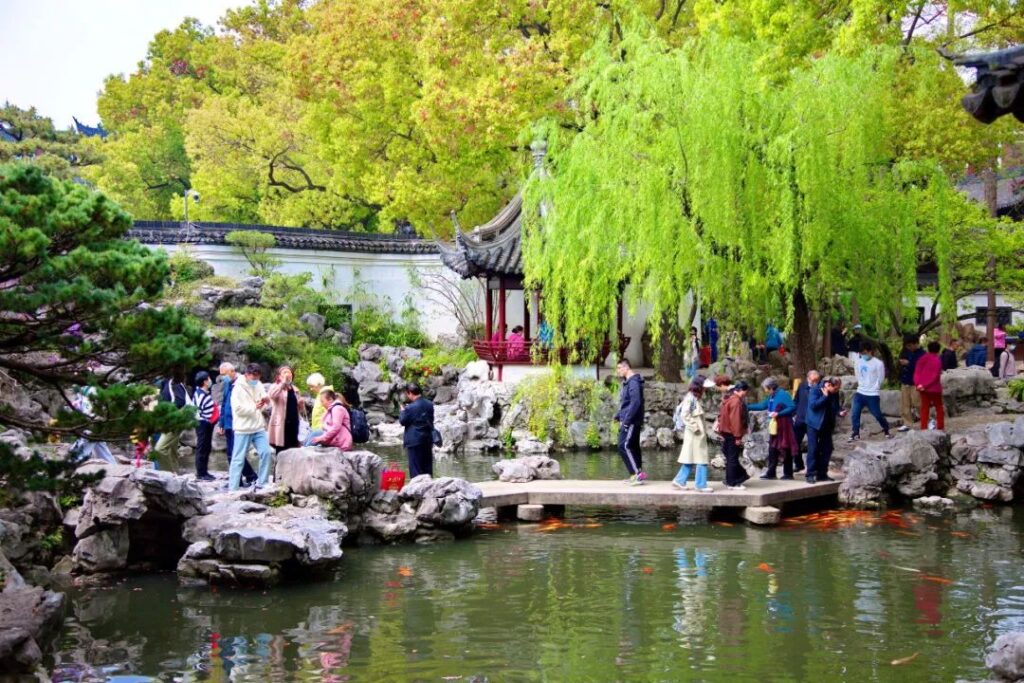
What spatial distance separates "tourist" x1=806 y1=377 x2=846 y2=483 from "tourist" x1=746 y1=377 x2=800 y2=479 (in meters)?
0.23

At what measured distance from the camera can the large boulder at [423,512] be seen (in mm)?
13273

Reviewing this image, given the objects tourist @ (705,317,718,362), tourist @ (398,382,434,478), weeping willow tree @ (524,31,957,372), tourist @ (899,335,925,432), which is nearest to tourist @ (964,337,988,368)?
tourist @ (705,317,718,362)

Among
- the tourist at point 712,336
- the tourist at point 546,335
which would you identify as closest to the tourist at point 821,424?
the tourist at point 546,335

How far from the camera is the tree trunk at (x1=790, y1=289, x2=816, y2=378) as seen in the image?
18734 millimetres

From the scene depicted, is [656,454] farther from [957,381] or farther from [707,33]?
[707,33]

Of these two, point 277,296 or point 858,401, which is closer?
point 858,401

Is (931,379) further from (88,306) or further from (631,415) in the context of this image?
(88,306)

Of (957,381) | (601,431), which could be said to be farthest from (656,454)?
(957,381)

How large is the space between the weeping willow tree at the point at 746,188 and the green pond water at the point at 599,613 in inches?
213

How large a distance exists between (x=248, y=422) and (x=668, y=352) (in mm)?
12089

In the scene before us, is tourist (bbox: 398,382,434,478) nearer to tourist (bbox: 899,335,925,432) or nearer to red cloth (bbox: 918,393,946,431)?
red cloth (bbox: 918,393,946,431)

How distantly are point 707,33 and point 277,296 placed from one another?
11.2m

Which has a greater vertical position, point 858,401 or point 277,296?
point 277,296

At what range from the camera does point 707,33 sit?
20.3 metres
